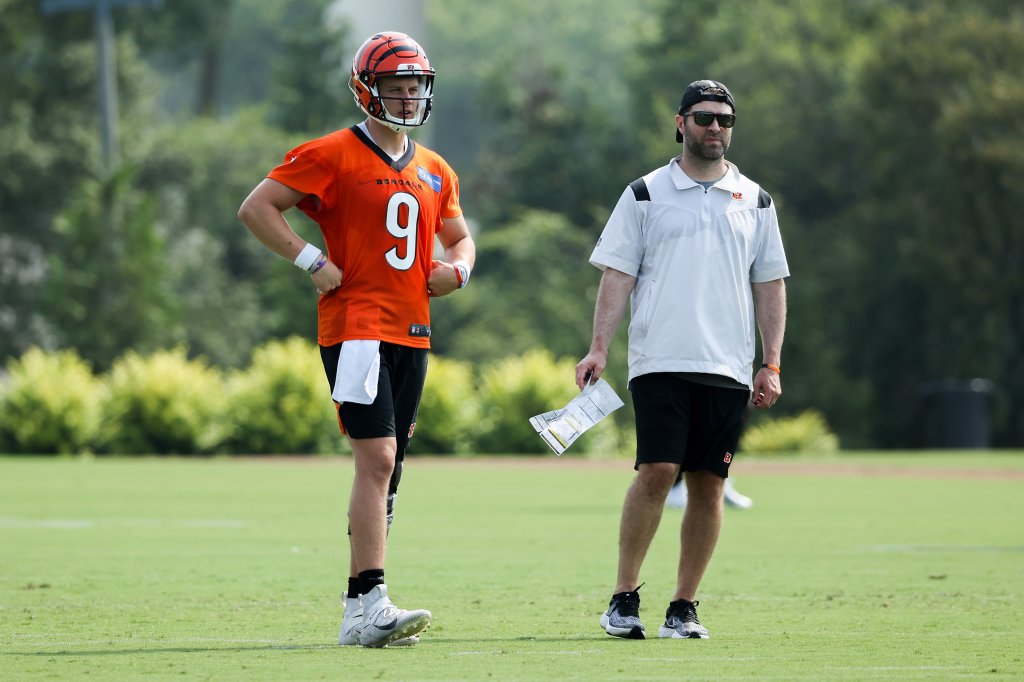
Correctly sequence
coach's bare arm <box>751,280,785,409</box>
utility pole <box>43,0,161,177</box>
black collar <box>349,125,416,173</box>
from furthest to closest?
1. utility pole <box>43,0,161,177</box>
2. coach's bare arm <box>751,280,785,409</box>
3. black collar <box>349,125,416,173</box>

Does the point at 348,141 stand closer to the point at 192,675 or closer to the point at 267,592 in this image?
the point at 192,675

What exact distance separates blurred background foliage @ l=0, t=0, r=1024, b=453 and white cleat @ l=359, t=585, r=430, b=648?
2529 centimetres

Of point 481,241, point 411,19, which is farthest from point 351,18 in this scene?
point 481,241

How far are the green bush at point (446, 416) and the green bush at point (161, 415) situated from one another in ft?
12.5

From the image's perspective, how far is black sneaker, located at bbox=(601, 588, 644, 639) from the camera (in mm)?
7641

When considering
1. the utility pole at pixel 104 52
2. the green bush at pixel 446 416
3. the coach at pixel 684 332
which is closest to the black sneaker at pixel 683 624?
the coach at pixel 684 332

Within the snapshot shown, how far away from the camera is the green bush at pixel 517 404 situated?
33.2 m

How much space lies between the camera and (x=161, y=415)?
3225 centimetres

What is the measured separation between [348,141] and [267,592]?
3.11m

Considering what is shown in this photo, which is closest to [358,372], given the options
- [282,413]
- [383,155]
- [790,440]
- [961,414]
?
[383,155]

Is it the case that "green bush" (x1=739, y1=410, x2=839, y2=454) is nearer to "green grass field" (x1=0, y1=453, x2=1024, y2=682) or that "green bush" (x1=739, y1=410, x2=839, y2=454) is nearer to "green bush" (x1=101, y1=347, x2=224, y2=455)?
"green bush" (x1=101, y1=347, x2=224, y2=455)

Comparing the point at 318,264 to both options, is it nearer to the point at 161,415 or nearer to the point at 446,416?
the point at 446,416

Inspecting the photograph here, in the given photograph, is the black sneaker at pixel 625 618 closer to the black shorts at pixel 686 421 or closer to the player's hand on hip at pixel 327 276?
the black shorts at pixel 686 421

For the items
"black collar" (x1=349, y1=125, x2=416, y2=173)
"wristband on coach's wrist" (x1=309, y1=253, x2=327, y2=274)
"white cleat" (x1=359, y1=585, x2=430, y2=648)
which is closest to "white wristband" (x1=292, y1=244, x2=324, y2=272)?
"wristband on coach's wrist" (x1=309, y1=253, x2=327, y2=274)
